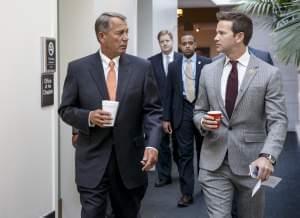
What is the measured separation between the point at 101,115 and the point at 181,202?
290 centimetres

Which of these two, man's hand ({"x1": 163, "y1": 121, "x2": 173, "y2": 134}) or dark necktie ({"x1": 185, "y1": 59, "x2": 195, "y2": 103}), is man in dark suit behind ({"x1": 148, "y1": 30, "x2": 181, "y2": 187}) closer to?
man's hand ({"x1": 163, "y1": 121, "x2": 173, "y2": 134})

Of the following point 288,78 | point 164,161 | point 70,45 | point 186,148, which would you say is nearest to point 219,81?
point 70,45

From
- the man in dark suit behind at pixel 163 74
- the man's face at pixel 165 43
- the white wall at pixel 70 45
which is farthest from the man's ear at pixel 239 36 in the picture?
the man's face at pixel 165 43

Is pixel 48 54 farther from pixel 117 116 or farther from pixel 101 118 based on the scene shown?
pixel 101 118

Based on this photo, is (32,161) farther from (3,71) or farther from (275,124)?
(275,124)

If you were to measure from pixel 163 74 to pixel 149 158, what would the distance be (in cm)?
358

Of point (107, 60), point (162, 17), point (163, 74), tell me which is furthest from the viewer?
point (162, 17)

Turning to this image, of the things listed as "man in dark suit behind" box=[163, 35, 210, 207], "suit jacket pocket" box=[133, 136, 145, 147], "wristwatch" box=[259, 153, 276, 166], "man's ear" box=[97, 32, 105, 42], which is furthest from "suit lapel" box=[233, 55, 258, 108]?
"man in dark suit behind" box=[163, 35, 210, 207]

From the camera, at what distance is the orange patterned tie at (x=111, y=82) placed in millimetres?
3443

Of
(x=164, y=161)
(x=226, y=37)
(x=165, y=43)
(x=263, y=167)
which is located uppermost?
(x=165, y=43)

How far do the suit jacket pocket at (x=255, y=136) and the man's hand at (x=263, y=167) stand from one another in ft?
0.90

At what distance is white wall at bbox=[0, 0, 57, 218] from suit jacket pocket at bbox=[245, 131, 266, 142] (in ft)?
4.84

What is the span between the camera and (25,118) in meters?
3.68

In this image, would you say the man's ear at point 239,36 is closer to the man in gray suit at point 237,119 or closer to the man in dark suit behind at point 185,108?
the man in gray suit at point 237,119
